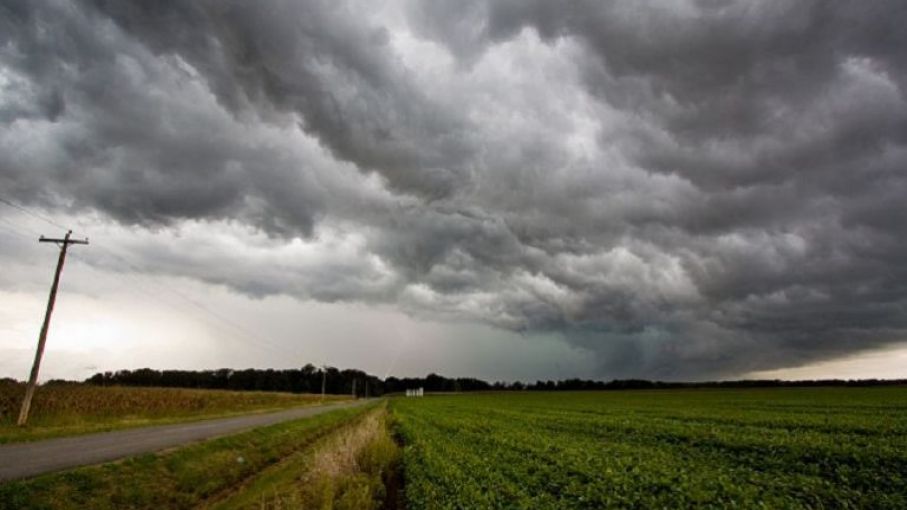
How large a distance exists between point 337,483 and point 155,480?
6.47 m

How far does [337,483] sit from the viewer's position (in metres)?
15.1

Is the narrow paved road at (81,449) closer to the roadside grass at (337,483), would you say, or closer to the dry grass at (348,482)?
the roadside grass at (337,483)

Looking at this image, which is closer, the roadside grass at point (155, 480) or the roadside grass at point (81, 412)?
the roadside grass at point (155, 480)

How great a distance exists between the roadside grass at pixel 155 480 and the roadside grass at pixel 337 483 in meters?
1.01

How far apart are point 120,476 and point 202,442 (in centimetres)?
806

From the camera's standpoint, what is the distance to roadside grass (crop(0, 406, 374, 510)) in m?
13.2

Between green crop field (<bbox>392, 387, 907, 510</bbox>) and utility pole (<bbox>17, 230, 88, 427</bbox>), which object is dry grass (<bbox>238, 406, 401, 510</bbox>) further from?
utility pole (<bbox>17, 230, 88, 427</bbox>)

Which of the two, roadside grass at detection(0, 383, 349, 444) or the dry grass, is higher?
roadside grass at detection(0, 383, 349, 444)

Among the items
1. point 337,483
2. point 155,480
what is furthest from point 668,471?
point 155,480

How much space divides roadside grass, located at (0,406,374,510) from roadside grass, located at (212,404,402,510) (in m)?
1.01

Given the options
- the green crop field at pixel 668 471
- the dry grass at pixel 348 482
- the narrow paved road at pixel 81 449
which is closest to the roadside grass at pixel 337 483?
the dry grass at pixel 348 482

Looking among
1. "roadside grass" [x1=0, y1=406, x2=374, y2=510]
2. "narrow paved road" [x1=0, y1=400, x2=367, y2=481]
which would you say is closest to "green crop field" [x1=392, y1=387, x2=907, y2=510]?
"roadside grass" [x1=0, y1=406, x2=374, y2=510]

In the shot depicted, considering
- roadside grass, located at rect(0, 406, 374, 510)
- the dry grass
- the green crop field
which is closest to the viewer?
the green crop field

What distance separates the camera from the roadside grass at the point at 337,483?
1359 centimetres
